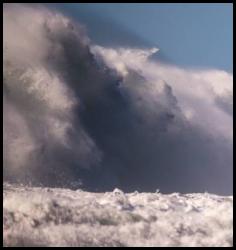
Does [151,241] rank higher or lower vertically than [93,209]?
lower

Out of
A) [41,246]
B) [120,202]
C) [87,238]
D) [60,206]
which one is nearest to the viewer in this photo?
[41,246]

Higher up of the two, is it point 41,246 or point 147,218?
point 147,218

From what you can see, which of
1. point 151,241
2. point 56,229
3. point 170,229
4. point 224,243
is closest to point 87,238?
point 56,229

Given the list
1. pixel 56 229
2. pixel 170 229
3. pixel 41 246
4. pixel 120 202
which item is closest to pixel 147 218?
pixel 170 229

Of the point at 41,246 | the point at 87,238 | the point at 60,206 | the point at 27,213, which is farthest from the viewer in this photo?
the point at 60,206

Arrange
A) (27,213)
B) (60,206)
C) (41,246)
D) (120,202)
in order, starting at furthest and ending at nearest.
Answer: (120,202) → (60,206) → (27,213) → (41,246)

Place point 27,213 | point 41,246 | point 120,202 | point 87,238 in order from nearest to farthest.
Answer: point 41,246 → point 87,238 → point 27,213 → point 120,202

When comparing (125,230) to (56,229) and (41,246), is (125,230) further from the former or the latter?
(41,246)

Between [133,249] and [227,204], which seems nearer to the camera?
[133,249]

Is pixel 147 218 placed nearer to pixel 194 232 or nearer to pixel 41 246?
pixel 194 232

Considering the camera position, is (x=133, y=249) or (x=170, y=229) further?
(x=170, y=229)
